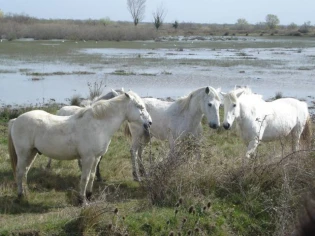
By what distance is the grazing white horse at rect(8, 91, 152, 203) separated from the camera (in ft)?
25.1

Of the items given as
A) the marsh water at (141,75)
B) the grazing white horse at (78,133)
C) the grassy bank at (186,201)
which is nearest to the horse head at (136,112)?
the grazing white horse at (78,133)

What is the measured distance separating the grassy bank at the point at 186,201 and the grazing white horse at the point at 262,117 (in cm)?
110

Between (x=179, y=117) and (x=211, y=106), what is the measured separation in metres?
0.80

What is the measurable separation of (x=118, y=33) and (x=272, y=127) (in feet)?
175

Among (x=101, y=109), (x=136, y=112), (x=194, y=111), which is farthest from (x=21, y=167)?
(x=194, y=111)

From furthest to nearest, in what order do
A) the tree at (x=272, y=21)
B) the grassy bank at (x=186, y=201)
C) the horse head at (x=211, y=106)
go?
1. the tree at (x=272, y=21)
2. the horse head at (x=211, y=106)
3. the grassy bank at (x=186, y=201)

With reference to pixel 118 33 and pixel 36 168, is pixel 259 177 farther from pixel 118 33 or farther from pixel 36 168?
pixel 118 33

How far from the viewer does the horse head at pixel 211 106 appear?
856cm

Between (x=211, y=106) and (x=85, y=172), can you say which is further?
(x=211, y=106)

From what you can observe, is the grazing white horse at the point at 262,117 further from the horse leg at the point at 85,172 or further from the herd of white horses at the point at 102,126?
the horse leg at the point at 85,172

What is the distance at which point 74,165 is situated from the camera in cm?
962

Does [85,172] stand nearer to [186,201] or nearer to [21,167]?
[21,167]

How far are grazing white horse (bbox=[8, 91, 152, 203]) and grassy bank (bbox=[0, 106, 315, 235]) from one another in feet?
1.73

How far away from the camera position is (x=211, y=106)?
862 centimetres
